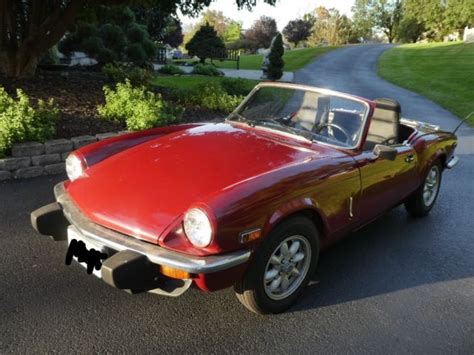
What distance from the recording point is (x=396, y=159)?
3.88 m

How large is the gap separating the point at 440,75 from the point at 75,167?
828 inches

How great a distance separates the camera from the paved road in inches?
104

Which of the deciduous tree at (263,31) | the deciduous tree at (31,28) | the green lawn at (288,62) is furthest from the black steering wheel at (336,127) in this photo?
the deciduous tree at (263,31)

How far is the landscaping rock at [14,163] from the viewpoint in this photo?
16.6 feet

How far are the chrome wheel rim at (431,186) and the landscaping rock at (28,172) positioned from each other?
14.4 ft

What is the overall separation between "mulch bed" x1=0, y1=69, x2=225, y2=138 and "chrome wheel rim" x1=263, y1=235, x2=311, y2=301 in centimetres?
415

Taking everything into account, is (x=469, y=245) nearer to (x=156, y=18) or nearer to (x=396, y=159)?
(x=396, y=159)

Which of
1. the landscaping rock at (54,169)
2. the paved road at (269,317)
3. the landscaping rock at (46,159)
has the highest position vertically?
the landscaping rock at (46,159)

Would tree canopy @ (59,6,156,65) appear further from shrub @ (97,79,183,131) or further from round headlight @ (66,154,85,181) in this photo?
round headlight @ (66,154,85,181)

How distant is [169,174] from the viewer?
303 cm

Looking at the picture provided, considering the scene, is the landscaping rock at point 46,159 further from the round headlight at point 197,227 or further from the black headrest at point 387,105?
the black headrest at point 387,105

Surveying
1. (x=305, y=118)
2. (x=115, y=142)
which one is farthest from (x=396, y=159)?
(x=115, y=142)

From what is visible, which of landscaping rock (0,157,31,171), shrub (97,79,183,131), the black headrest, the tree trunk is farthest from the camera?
the tree trunk

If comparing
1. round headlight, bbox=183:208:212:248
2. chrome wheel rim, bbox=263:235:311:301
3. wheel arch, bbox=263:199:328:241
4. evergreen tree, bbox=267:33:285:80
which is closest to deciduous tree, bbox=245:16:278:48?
evergreen tree, bbox=267:33:285:80
